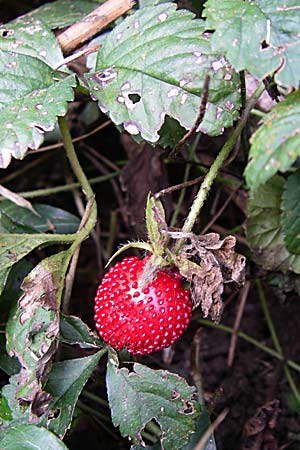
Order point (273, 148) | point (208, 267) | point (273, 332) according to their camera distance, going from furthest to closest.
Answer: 1. point (273, 332)
2. point (208, 267)
3. point (273, 148)

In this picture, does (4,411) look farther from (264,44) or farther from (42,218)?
(264,44)

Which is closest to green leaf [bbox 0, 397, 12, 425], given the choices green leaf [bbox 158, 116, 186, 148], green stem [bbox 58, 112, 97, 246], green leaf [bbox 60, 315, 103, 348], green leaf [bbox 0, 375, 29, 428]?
green leaf [bbox 0, 375, 29, 428]

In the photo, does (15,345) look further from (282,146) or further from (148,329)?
(282,146)

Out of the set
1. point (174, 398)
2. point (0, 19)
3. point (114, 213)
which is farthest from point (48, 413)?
point (0, 19)

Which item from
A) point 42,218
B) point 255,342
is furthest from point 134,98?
point 255,342

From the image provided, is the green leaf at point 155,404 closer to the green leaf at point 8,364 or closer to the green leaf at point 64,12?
the green leaf at point 8,364
